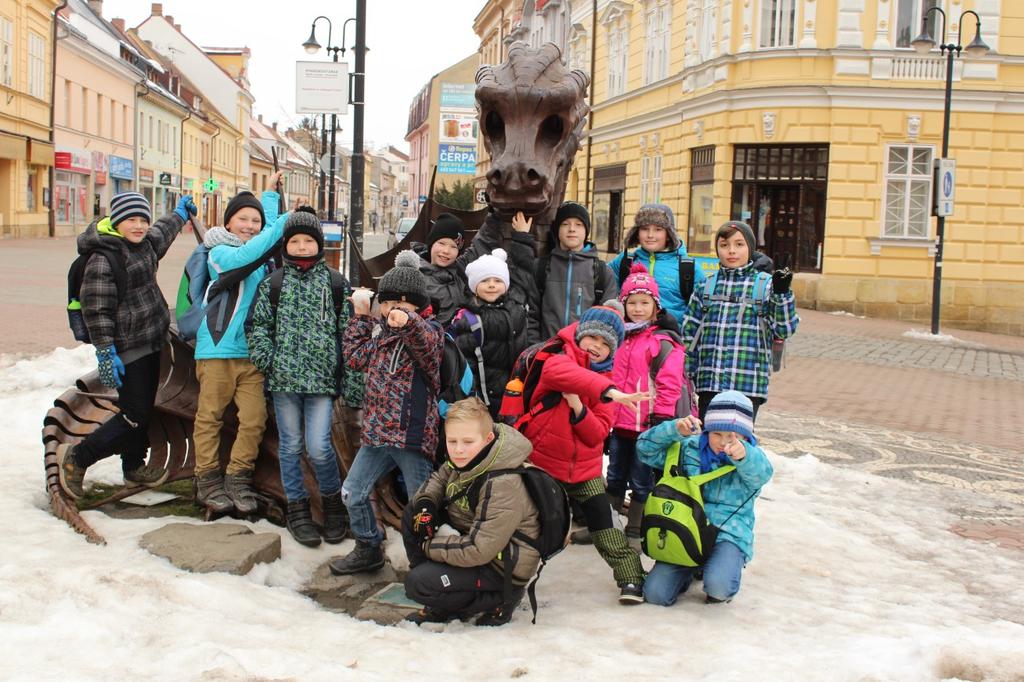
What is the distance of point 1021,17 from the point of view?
69.1 ft

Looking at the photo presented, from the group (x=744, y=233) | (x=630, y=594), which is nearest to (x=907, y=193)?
(x=744, y=233)

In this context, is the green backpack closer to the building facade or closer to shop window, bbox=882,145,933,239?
shop window, bbox=882,145,933,239

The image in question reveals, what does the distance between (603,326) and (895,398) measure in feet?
27.0

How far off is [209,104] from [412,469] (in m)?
69.0

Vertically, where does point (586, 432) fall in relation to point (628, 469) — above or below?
above

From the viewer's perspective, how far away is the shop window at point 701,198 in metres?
23.9

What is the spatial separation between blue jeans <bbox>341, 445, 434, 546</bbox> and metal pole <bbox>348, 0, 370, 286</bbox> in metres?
9.08

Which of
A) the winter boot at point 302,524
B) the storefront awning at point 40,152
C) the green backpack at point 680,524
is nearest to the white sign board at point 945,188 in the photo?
the green backpack at point 680,524

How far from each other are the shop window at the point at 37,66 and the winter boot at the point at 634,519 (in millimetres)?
36208

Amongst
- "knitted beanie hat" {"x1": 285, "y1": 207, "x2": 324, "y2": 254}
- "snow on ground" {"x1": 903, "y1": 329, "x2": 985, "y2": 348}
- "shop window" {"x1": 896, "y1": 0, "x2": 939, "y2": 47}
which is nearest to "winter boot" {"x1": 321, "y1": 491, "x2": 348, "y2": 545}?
"knitted beanie hat" {"x1": 285, "y1": 207, "x2": 324, "y2": 254}

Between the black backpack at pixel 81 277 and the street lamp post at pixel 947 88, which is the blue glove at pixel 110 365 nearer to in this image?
the black backpack at pixel 81 277

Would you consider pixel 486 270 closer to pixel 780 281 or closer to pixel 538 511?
pixel 538 511

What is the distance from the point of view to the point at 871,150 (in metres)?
21.6

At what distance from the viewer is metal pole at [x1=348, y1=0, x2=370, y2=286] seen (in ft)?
46.3
